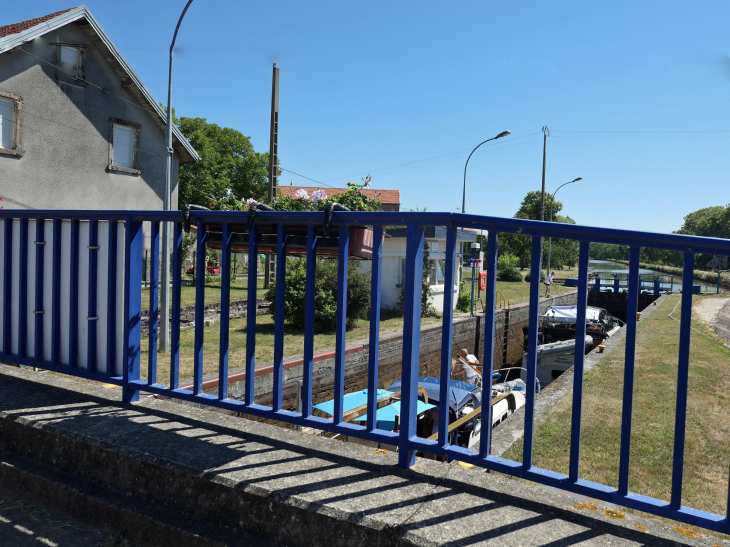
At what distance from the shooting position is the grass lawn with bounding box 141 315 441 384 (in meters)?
8.62

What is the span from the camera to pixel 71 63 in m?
16.1

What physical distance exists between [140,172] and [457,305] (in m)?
13.9

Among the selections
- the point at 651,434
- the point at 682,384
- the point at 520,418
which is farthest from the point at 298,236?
the point at 651,434

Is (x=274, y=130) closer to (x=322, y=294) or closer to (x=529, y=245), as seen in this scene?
(x=322, y=294)

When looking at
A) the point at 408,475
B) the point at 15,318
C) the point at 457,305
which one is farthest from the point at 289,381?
the point at 457,305

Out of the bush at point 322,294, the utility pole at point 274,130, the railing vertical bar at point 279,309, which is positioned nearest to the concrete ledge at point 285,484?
the railing vertical bar at point 279,309

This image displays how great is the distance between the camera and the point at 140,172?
18047mm

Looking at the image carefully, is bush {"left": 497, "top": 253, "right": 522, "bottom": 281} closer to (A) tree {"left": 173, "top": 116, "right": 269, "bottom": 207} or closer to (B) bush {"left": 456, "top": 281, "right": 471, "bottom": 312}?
(A) tree {"left": 173, "top": 116, "right": 269, "bottom": 207}

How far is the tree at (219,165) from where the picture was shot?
129ft

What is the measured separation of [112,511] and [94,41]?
1814 cm

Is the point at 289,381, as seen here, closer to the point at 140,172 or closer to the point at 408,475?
the point at 408,475

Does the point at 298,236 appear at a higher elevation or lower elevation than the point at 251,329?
higher

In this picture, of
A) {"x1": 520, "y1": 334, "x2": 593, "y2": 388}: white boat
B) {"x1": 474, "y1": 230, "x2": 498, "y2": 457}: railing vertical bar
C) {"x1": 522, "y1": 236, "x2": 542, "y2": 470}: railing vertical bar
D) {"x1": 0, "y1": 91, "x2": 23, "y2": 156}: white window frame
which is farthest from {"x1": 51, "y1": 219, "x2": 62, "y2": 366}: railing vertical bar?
{"x1": 520, "y1": 334, "x2": 593, "y2": 388}: white boat

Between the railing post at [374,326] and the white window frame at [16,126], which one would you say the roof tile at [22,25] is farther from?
the railing post at [374,326]
